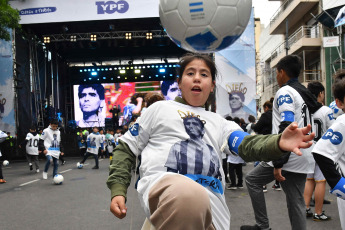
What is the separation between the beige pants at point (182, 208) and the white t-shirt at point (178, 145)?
0.23m

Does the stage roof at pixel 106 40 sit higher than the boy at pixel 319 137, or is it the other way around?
the stage roof at pixel 106 40

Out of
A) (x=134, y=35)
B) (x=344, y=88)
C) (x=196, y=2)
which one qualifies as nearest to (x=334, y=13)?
(x=134, y=35)

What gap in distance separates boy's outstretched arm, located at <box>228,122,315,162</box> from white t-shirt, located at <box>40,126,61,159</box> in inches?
374

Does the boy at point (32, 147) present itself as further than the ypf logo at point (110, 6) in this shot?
No

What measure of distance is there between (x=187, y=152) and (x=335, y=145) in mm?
945

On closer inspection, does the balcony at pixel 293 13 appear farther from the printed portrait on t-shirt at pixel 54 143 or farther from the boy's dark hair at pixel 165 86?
the printed portrait on t-shirt at pixel 54 143

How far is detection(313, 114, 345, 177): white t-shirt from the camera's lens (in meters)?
2.09

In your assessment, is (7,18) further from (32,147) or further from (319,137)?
(319,137)

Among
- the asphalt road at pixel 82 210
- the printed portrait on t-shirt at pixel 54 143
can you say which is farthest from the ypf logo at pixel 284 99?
the printed portrait on t-shirt at pixel 54 143

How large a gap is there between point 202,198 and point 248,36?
1899cm

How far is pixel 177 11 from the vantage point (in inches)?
148

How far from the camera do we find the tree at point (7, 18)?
1644 centimetres

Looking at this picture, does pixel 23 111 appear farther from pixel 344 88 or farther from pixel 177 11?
pixel 344 88

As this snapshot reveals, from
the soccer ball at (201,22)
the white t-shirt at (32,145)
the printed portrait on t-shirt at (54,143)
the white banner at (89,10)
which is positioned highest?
the white banner at (89,10)
